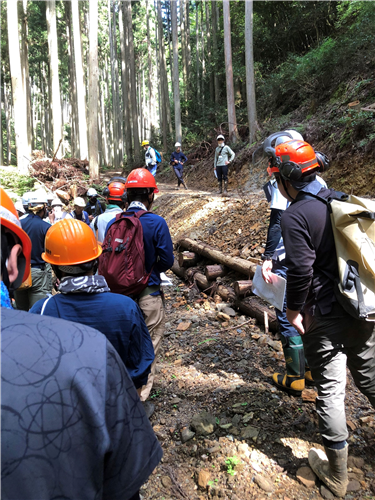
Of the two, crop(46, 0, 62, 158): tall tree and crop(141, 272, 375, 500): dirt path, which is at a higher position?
crop(46, 0, 62, 158): tall tree

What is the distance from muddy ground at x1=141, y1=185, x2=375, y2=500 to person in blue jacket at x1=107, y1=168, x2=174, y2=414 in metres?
0.51

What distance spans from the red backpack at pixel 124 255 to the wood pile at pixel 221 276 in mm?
2369

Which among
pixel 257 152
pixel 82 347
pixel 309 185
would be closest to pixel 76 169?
pixel 257 152

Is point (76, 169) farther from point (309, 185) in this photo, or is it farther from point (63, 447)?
point (63, 447)

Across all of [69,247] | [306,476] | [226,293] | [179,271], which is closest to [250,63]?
[179,271]

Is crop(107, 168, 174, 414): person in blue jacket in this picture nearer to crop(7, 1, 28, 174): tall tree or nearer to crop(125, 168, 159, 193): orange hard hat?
crop(125, 168, 159, 193): orange hard hat

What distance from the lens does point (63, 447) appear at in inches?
30.9

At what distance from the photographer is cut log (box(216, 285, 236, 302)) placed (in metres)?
5.89

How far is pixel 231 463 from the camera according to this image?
102 inches

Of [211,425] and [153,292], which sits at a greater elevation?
[153,292]

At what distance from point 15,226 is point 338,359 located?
6.84 feet

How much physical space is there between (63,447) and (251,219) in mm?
7505

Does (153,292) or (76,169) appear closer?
(153,292)

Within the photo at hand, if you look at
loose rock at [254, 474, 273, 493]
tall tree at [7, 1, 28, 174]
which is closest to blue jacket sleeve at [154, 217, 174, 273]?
loose rock at [254, 474, 273, 493]
